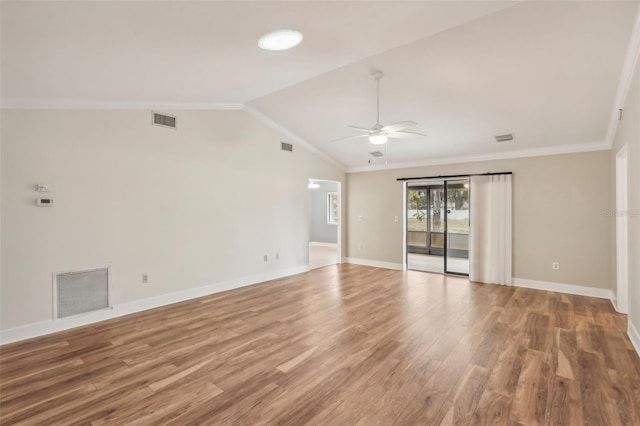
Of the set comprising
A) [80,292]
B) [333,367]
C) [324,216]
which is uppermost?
[324,216]

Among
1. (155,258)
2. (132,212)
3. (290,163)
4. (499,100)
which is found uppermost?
(499,100)

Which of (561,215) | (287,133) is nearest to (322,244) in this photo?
(287,133)

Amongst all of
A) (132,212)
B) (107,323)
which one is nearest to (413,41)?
(132,212)

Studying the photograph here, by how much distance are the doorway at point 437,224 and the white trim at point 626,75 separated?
8.41 ft

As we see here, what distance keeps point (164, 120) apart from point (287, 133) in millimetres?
2568

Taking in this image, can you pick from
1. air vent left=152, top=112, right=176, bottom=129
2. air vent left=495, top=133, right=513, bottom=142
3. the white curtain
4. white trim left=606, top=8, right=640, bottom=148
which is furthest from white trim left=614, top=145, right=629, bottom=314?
air vent left=152, top=112, right=176, bottom=129

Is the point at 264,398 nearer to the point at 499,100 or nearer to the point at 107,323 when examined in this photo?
the point at 107,323

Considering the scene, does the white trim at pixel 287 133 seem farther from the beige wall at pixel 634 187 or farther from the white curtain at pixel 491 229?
the beige wall at pixel 634 187

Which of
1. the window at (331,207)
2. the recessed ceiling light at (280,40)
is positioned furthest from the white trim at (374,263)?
the recessed ceiling light at (280,40)

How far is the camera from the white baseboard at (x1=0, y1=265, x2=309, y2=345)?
3404 millimetres

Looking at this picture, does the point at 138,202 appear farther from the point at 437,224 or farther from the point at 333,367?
the point at 437,224

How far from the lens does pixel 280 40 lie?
270cm

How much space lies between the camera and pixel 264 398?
91.7 inches

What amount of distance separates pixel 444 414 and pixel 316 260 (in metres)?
6.43
